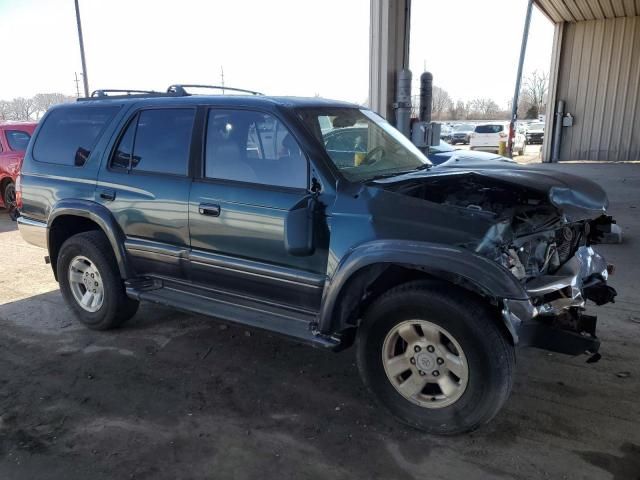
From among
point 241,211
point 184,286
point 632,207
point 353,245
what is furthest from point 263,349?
point 632,207

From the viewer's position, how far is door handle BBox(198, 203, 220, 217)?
3590 millimetres

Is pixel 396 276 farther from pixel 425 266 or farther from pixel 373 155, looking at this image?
pixel 373 155

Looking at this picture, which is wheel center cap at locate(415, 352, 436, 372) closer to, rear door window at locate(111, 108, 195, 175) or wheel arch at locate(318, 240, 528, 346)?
wheel arch at locate(318, 240, 528, 346)

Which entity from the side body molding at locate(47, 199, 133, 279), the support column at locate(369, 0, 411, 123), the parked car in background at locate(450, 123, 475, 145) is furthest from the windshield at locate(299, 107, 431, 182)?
the parked car in background at locate(450, 123, 475, 145)

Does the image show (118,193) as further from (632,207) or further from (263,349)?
(632,207)

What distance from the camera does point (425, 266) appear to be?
111 inches

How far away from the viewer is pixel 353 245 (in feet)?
10.0

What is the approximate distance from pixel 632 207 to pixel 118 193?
32.5 ft

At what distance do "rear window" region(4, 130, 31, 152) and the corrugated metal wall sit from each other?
Answer: 1961 centimetres

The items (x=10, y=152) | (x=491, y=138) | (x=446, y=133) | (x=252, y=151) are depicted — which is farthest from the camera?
(x=446, y=133)

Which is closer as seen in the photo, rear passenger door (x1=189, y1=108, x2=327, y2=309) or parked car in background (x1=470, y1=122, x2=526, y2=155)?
rear passenger door (x1=189, y1=108, x2=327, y2=309)

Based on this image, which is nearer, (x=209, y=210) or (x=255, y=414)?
(x=255, y=414)

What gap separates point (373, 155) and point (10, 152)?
29.5ft

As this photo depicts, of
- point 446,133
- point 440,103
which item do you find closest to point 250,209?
point 446,133
